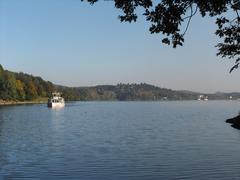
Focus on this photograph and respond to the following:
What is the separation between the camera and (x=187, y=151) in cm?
4019

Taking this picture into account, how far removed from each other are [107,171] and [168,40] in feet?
57.5

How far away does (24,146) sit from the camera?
1781 inches

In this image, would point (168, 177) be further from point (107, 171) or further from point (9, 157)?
point (9, 157)

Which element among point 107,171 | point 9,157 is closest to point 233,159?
point 107,171

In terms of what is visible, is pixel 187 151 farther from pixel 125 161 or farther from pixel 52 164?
pixel 52 164

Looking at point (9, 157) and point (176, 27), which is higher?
point (176, 27)

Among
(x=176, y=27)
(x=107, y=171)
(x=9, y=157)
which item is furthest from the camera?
(x=9, y=157)

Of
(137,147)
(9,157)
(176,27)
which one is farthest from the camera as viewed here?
(137,147)

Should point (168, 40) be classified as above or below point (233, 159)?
above

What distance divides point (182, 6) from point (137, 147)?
103 feet

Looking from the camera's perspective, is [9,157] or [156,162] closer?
[156,162]

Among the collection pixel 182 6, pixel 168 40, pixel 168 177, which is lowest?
pixel 168 177

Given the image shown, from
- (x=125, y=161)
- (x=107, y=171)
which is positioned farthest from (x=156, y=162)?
(x=107, y=171)

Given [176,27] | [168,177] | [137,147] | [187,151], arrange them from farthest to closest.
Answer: [137,147] < [187,151] < [168,177] < [176,27]
